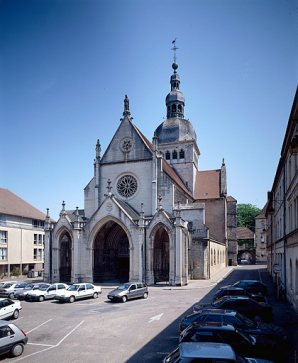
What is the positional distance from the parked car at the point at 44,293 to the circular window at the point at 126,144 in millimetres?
17441

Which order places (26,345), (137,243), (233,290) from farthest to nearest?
(137,243)
(233,290)
(26,345)

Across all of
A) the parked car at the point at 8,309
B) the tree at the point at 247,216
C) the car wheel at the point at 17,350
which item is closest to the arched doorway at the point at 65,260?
the parked car at the point at 8,309

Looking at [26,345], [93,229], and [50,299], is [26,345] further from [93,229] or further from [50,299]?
[93,229]

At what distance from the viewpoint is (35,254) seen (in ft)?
154

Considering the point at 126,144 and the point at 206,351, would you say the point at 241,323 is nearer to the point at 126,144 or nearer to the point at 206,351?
Result: the point at 206,351

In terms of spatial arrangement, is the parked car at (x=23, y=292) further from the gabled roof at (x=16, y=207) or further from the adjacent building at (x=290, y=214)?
the gabled roof at (x=16, y=207)

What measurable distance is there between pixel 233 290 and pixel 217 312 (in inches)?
297

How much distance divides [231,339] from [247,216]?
8743 centimetres

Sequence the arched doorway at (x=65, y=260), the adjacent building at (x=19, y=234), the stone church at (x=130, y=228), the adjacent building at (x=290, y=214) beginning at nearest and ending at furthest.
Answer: the adjacent building at (x=290, y=214) → the stone church at (x=130, y=228) → the arched doorway at (x=65, y=260) → the adjacent building at (x=19, y=234)

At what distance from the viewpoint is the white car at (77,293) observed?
856 inches

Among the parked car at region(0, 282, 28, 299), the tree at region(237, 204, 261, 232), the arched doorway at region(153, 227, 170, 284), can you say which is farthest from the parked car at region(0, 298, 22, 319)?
the tree at region(237, 204, 261, 232)

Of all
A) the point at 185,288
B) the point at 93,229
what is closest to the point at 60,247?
the point at 93,229

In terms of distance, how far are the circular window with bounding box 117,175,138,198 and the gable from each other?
2.07 m

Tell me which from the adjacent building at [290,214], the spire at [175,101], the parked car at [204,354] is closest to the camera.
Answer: the parked car at [204,354]
